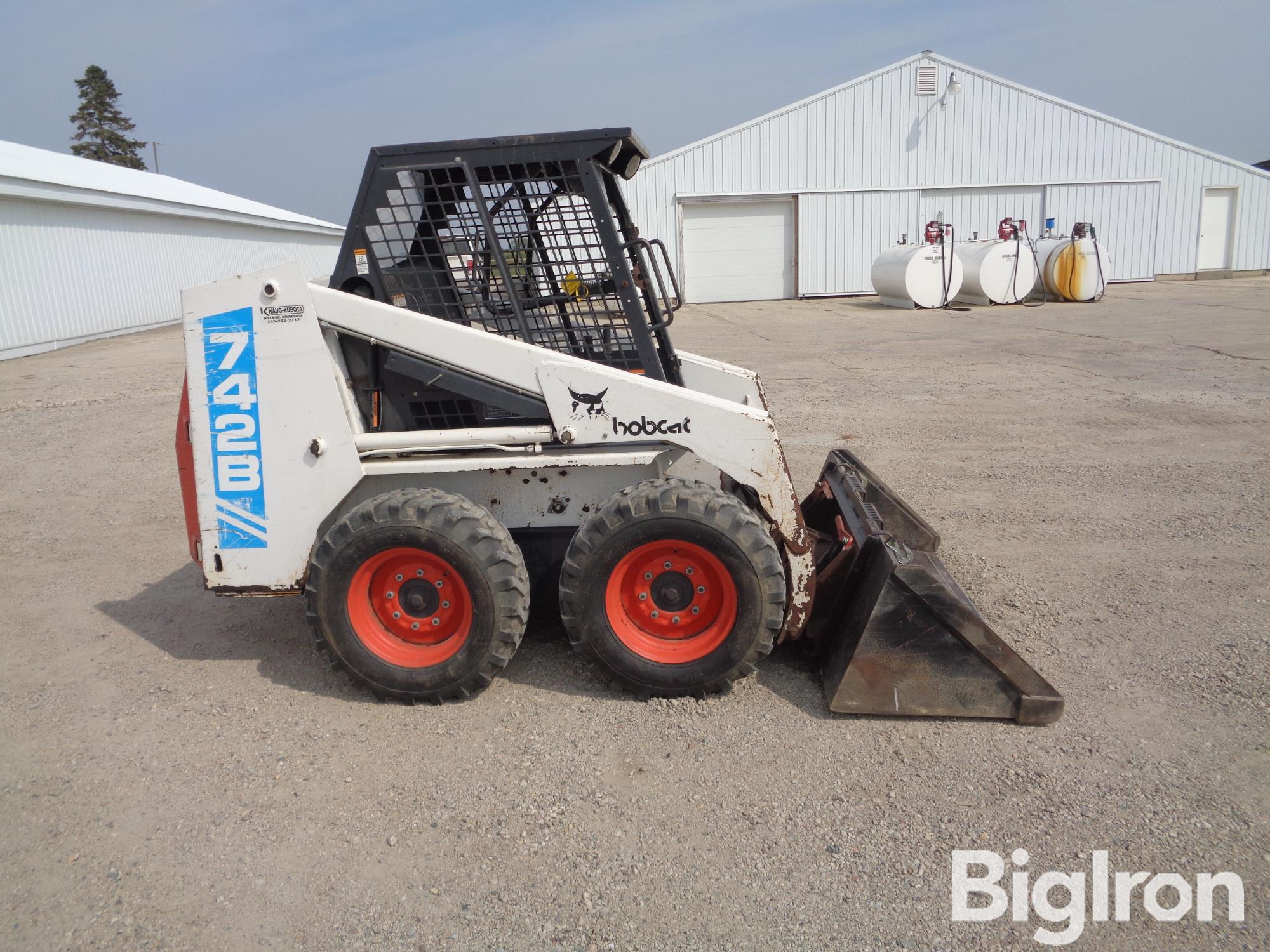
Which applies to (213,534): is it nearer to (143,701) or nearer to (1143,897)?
(143,701)

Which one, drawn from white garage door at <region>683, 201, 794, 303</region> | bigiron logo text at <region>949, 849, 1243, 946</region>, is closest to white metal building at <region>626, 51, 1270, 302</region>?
white garage door at <region>683, 201, 794, 303</region>

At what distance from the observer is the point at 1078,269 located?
22.3 m

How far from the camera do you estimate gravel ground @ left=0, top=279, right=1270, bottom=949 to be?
2773mm

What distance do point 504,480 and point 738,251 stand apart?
2366 centimetres

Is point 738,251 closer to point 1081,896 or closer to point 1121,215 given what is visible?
point 1121,215

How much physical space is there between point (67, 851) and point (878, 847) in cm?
264

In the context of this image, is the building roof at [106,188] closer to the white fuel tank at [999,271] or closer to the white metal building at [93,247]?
the white metal building at [93,247]

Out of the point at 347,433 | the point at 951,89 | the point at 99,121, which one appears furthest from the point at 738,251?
the point at 99,121

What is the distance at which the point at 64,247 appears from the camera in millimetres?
19922

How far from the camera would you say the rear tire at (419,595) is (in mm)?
3799

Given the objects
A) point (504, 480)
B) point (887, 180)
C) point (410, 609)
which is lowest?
point (410, 609)

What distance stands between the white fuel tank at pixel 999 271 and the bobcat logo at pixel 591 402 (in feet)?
66.7

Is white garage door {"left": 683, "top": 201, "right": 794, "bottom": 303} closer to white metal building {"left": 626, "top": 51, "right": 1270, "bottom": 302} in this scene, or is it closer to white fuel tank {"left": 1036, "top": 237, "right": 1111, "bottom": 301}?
white metal building {"left": 626, "top": 51, "right": 1270, "bottom": 302}

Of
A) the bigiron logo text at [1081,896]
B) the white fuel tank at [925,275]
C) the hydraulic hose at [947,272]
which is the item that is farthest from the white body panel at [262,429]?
the hydraulic hose at [947,272]
